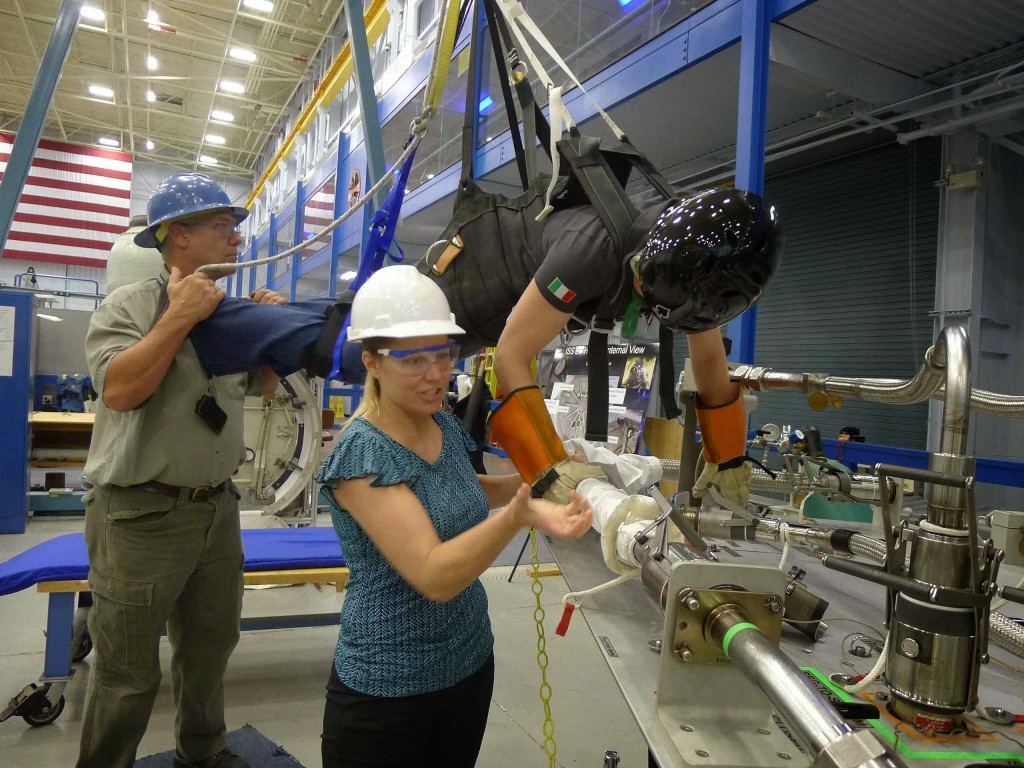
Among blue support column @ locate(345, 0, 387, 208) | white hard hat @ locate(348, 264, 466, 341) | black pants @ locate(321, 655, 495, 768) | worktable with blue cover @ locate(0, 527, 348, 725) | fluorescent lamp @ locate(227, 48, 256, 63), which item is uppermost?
fluorescent lamp @ locate(227, 48, 256, 63)

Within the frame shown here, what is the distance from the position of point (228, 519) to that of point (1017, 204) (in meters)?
6.40

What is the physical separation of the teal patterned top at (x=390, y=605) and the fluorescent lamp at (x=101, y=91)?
1792cm

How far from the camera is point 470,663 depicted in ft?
4.26

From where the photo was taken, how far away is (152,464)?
1.71m

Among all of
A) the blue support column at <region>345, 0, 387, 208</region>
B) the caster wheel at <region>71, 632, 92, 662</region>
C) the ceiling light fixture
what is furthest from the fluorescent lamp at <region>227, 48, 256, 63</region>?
the caster wheel at <region>71, 632, 92, 662</region>

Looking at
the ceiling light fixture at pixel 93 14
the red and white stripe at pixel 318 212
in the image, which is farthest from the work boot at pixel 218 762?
the ceiling light fixture at pixel 93 14

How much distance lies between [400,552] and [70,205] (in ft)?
62.5

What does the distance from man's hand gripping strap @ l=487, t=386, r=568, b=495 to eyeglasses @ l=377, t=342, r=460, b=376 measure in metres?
0.26

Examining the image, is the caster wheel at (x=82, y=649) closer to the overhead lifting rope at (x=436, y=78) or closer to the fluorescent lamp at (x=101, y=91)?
the overhead lifting rope at (x=436, y=78)

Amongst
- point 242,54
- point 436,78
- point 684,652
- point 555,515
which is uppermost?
point 242,54

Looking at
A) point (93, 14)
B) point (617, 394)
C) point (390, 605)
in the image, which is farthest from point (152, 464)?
point (93, 14)

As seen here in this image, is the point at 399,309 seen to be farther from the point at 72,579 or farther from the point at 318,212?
the point at 318,212

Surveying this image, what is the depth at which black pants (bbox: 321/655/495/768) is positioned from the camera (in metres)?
1.19

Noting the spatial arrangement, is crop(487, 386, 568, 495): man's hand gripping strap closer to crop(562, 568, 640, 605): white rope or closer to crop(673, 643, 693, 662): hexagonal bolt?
crop(562, 568, 640, 605): white rope
